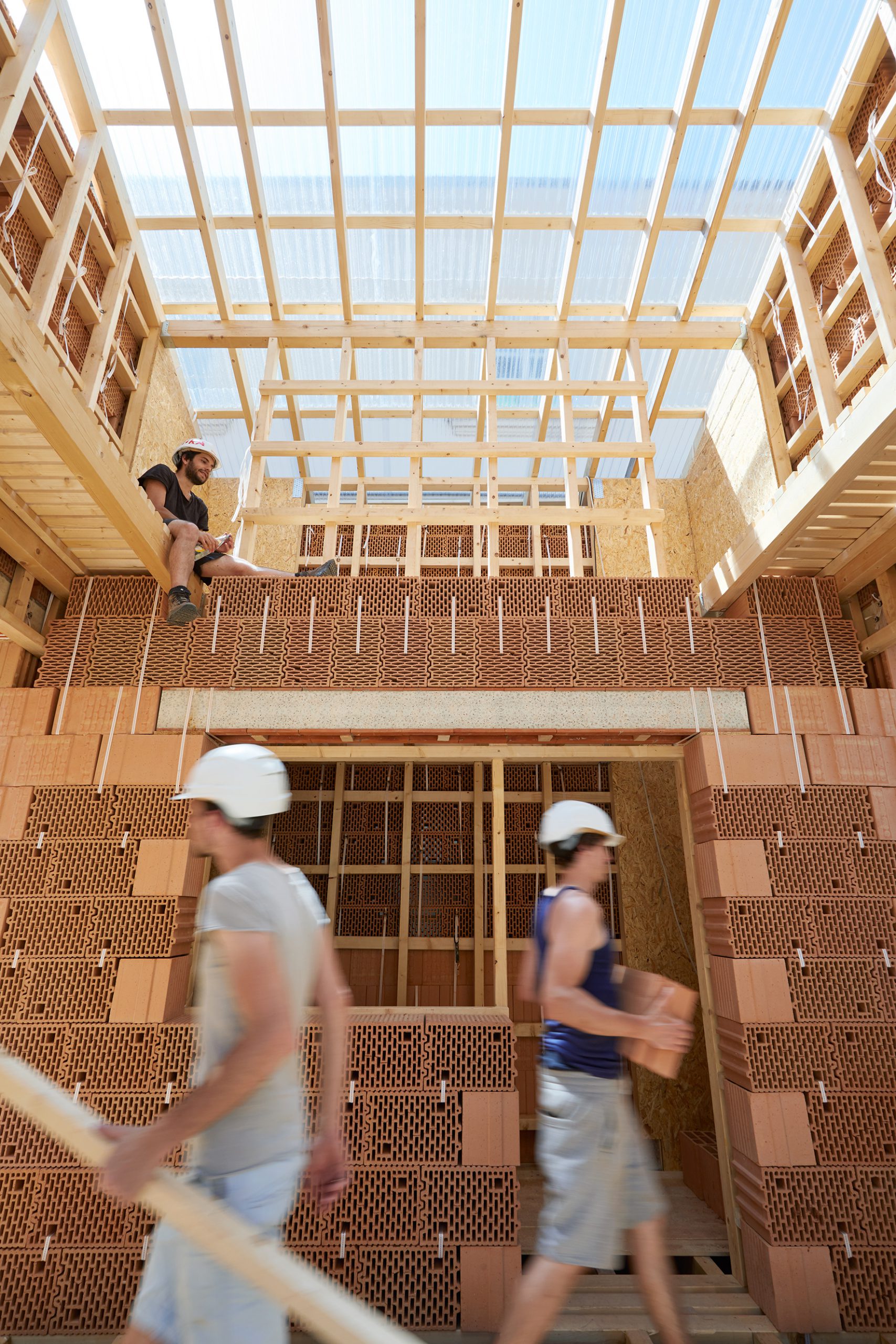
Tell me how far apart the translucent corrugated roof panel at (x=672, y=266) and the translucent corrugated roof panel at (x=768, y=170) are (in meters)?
0.32

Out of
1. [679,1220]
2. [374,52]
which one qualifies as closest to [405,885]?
[679,1220]

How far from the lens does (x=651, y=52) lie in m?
4.38

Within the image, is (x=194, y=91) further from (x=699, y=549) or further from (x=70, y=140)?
(x=699, y=549)

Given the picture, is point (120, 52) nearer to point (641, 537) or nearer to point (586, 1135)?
point (641, 537)

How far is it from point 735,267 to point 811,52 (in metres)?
1.39

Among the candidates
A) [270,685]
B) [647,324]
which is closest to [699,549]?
[647,324]

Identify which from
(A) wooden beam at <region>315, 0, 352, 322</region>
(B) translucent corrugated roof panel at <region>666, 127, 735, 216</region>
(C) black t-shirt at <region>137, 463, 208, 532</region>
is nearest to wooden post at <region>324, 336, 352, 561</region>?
(A) wooden beam at <region>315, 0, 352, 322</region>

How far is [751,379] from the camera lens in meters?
5.66

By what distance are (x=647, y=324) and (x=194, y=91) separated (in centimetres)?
339

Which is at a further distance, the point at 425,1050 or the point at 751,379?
the point at 751,379

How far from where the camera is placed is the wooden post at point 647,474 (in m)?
4.89

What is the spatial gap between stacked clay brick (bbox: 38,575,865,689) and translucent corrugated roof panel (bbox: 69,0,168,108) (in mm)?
2951

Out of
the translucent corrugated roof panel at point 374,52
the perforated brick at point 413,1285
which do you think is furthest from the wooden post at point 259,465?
the perforated brick at point 413,1285

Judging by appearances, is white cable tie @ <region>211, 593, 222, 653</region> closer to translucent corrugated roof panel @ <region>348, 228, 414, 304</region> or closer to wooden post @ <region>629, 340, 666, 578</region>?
wooden post @ <region>629, 340, 666, 578</region>
